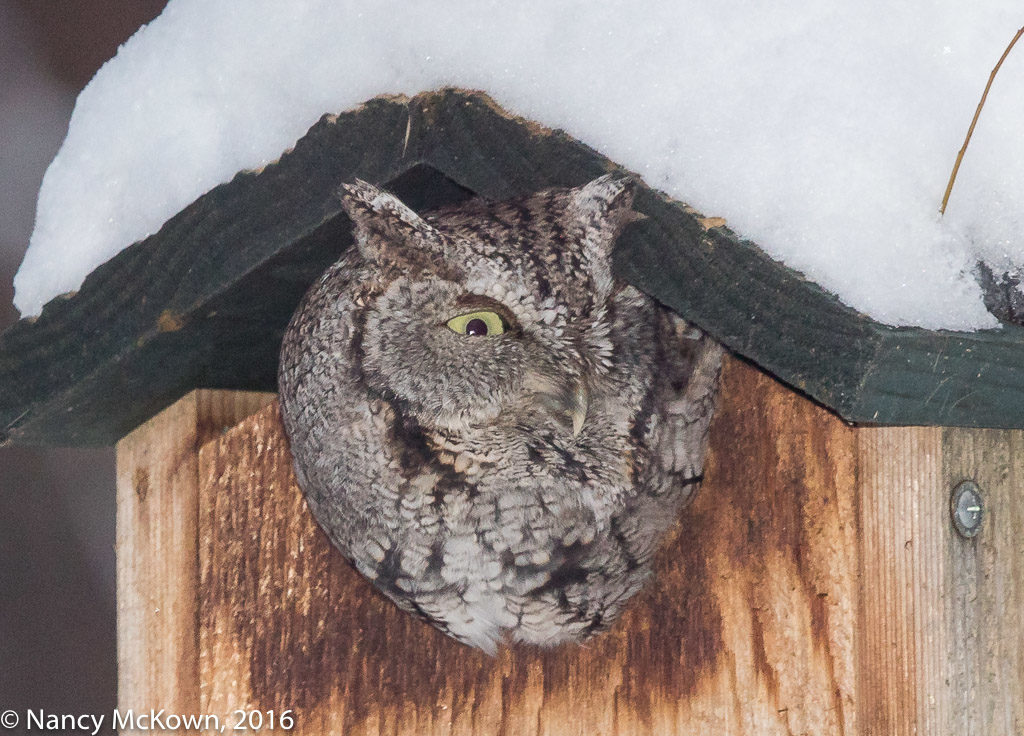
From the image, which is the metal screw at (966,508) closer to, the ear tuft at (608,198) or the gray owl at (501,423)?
the gray owl at (501,423)

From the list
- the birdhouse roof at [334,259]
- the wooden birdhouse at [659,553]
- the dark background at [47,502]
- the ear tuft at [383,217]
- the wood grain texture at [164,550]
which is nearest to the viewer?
the birdhouse roof at [334,259]

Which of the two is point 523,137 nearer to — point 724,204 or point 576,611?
point 724,204

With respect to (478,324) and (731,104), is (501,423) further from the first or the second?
(731,104)

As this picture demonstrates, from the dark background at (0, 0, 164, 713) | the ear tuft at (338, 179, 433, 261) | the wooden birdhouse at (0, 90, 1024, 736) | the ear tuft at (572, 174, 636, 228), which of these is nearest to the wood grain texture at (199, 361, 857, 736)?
the wooden birdhouse at (0, 90, 1024, 736)

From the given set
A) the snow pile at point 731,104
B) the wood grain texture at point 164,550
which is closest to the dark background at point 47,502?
the wood grain texture at point 164,550

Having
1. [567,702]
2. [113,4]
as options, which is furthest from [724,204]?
[113,4]

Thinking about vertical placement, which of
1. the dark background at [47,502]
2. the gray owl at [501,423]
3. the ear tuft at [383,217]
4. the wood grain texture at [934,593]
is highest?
the dark background at [47,502]
